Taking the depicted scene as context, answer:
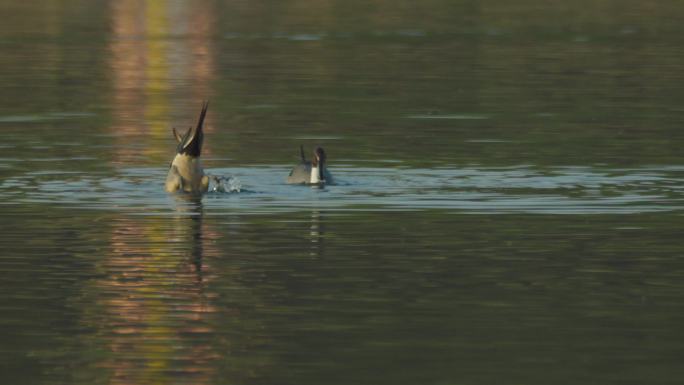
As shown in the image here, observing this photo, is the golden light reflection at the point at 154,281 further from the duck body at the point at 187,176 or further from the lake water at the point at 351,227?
the duck body at the point at 187,176

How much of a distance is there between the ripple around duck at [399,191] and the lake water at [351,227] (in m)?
0.07

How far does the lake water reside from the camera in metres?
15.0

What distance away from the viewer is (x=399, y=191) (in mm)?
25094

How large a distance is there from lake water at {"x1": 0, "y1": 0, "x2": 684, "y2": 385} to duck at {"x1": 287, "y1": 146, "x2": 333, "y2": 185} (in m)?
0.39

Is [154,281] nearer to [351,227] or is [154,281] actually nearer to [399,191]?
[351,227]

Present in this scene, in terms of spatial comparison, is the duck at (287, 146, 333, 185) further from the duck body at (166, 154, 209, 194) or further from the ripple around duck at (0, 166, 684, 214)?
the duck body at (166, 154, 209, 194)

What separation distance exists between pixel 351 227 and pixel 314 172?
11.5 ft

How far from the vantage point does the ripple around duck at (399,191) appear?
23688mm

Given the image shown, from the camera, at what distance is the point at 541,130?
32969 mm

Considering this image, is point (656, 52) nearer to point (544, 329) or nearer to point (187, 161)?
point (187, 161)

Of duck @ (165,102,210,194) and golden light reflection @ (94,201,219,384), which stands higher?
duck @ (165,102,210,194)

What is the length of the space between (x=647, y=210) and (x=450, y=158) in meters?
5.69

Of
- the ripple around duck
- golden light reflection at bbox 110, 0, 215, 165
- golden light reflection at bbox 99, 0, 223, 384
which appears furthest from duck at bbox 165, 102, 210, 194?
golden light reflection at bbox 110, 0, 215, 165

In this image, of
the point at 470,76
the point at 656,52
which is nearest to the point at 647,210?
the point at 470,76
